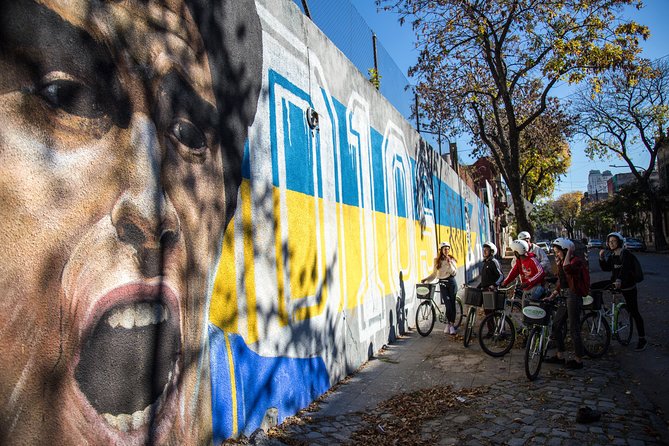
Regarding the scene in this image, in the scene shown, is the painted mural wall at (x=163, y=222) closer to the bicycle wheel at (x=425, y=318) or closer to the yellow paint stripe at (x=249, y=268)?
the yellow paint stripe at (x=249, y=268)

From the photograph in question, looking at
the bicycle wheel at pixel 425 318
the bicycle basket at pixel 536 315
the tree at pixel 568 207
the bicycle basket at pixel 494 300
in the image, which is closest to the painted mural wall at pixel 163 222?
the bicycle basket at pixel 536 315

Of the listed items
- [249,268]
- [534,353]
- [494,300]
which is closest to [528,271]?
[494,300]

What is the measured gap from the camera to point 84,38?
2.85 meters

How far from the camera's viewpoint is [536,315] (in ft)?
22.2

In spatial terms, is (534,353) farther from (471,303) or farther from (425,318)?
(425,318)

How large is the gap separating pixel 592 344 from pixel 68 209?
7785 millimetres

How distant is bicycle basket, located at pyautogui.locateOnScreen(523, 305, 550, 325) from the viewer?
6.73 meters

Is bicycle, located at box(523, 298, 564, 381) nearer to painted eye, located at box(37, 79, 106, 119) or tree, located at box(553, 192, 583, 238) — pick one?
painted eye, located at box(37, 79, 106, 119)

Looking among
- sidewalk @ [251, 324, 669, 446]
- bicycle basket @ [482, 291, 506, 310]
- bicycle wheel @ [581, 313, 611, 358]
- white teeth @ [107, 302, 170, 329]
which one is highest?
white teeth @ [107, 302, 170, 329]

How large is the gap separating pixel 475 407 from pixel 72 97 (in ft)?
15.7

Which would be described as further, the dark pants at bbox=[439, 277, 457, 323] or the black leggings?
the dark pants at bbox=[439, 277, 457, 323]

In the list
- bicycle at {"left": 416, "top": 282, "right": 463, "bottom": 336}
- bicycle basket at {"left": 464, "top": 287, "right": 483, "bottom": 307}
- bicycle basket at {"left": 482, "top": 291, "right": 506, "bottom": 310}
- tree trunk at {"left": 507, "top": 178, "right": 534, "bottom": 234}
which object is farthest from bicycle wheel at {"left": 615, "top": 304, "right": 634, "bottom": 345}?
tree trunk at {"left": 507, "top": 178, "right": 534, "bottom": 234}

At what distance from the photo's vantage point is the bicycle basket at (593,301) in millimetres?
8016

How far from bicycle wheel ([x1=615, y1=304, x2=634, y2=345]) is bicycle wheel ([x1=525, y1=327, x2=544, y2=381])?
239cm
